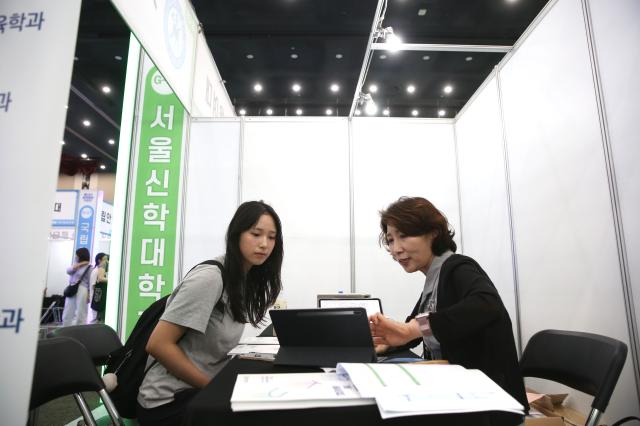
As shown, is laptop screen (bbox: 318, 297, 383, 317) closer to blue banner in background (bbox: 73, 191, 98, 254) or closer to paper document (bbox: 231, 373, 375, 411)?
paper document (bbox: 231, 373, 375, 411)

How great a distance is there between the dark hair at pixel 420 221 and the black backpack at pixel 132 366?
697mm

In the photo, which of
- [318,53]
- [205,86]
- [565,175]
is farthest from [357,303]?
[318,53]

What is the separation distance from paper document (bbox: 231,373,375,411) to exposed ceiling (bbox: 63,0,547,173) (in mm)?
4457

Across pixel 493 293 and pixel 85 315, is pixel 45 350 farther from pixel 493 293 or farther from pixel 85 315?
pixel 85 315

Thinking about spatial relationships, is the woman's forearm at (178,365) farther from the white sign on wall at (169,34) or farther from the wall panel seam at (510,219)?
the wall panel seam at (510,219)

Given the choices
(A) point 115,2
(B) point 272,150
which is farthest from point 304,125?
(A) point 115,2

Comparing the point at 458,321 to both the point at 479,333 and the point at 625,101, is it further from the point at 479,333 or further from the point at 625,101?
the point at 625,101

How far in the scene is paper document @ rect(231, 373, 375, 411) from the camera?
0.58 m

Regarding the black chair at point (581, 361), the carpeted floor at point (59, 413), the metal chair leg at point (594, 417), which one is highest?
the black chair at point (581, 361)

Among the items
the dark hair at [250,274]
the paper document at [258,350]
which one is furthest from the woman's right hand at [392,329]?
the dark hair at [250,274]

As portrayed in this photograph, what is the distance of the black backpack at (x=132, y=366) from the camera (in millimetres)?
1309

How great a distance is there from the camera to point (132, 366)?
1329 millimetres

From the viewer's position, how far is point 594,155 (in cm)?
204

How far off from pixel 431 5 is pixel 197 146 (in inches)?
130
